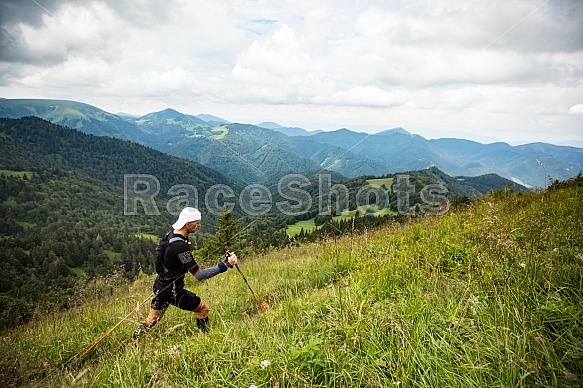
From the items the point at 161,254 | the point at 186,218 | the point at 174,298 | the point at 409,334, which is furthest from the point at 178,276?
the point at 409,334

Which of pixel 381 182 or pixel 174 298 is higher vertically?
pixel 174 298

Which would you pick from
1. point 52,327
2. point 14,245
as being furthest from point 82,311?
point 14,245

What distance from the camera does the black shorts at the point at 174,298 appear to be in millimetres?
4691

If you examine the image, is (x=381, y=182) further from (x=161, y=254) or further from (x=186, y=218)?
(x=161, y=254)

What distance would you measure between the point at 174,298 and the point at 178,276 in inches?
14.2

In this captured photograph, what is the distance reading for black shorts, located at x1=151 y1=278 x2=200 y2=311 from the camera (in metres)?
4.69

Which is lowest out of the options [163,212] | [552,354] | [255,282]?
[163,212]

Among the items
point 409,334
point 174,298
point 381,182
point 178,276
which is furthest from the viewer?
point 381,182

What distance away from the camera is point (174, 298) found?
4.74 meters

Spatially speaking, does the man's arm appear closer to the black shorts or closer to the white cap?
the black shorts

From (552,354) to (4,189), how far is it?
219052 millimetres

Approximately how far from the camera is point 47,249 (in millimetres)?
100938

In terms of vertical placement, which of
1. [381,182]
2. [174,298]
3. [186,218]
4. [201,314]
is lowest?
[381,182]

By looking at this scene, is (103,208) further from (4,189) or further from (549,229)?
(549,229)
